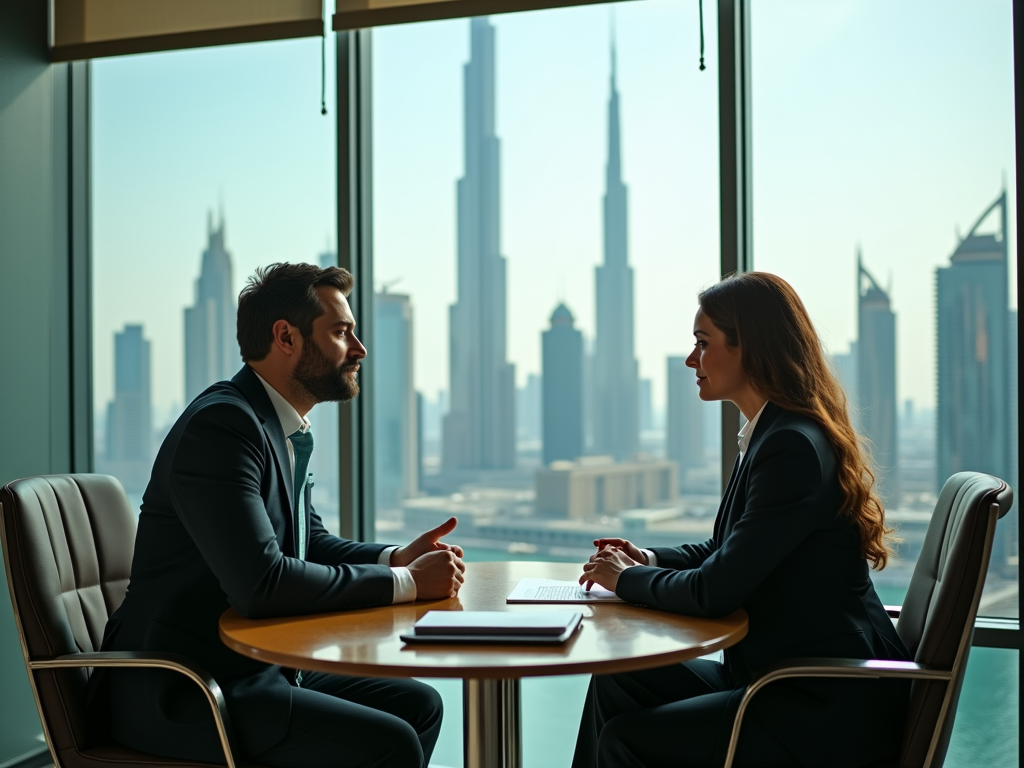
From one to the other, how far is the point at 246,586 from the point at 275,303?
772 millimetres

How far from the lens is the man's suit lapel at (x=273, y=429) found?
85.0 inches

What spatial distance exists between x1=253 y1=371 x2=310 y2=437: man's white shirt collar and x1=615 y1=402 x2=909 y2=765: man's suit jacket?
2.87ft

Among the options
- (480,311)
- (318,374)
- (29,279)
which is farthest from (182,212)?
(318,374)

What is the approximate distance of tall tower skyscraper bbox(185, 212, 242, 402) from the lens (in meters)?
3.56

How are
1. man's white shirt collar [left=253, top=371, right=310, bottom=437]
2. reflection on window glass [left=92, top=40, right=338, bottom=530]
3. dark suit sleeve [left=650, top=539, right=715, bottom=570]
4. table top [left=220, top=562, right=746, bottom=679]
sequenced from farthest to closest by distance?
reflection on window glass [left=92, top=40, right=338, bottom=530] → dark suit sleeve [left=650, top=539, right=715, bottom=570] → man's white shirt collar [left=253, top=371, right=310, bottom=437] → table top [left=220, top=562, right=746, bottom=679]

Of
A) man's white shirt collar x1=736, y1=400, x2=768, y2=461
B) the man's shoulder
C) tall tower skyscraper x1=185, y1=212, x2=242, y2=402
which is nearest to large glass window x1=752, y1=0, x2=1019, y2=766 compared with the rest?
man's white shirt collar x1=736, y1=400, x2=768, y2=461

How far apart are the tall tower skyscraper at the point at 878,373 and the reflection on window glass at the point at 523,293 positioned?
58cm

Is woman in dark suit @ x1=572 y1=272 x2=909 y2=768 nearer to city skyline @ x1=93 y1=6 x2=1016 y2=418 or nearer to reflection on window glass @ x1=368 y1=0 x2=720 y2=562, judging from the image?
city skyline @ x1=93 y1=6 x2=1016 y2=418

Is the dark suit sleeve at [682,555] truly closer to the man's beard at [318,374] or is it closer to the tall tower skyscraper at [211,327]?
the man's beard at [318,374]

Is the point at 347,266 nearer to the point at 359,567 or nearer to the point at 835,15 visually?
the point at 359,567

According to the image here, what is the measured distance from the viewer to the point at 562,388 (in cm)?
334

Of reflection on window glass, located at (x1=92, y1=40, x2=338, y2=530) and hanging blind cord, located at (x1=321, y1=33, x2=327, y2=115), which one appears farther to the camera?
reflection on window glass, located at (x1=92, y1=40, x2=338, y2=530)

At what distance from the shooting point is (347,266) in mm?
3250

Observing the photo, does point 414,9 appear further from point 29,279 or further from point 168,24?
point 29,279
